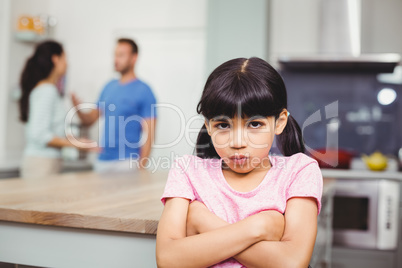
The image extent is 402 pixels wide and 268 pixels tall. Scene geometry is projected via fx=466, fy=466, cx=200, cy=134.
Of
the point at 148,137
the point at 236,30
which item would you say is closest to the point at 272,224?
the point at 148,137

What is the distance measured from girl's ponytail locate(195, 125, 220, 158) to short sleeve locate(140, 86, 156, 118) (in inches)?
65.3

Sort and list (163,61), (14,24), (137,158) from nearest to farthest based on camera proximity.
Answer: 1. (137,158)
2. (14,24)
3. (163,61)

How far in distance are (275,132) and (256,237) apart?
0.23 m

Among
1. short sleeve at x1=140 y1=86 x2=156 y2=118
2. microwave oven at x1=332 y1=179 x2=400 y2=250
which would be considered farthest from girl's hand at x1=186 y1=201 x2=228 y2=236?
microwave oven at x1=332 y1=179 x2=400 y2=250

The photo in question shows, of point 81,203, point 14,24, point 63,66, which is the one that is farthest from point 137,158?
point 14,24

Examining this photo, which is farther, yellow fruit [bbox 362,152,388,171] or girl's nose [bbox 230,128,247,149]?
yellow fruit [bbox 362,152,388,171]

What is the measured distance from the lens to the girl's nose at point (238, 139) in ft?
2.83

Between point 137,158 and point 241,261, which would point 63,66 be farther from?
point 241,261

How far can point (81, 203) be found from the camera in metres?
1.22

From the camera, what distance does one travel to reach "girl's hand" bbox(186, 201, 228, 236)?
872 mm

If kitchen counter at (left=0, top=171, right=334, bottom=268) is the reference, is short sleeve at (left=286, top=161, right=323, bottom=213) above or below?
above

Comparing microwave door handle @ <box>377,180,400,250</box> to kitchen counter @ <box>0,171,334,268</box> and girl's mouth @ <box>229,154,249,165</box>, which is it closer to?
kitchen counter @ <box>0,171,334,268</box>

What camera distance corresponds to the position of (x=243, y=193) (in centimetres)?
91

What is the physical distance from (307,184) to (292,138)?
0.19 meters
